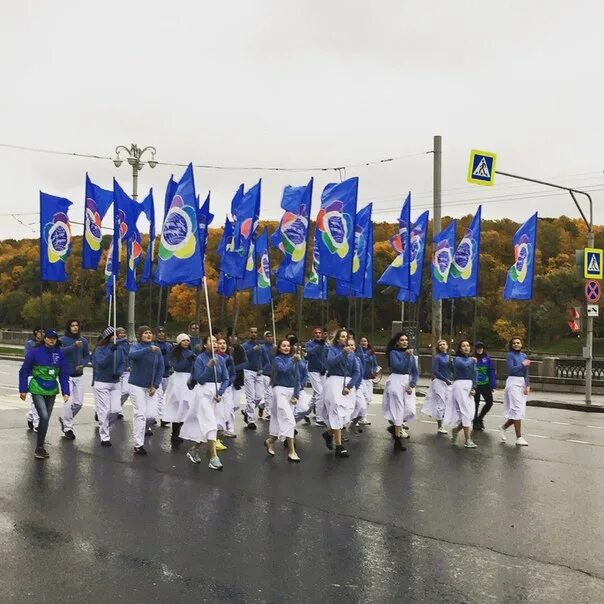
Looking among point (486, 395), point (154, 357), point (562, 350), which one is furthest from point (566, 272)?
point (154, 357)

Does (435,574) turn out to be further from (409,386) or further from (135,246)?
(135,246)

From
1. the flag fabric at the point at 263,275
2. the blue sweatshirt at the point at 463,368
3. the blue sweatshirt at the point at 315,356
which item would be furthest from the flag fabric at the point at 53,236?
the blue sweatshirt at the point at 463,368

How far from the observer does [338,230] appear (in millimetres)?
13508

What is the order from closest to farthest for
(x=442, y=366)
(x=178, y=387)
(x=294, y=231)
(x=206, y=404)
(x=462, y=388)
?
1. (x=206, y=404)
2. (x=178, y=387)
3. (x=462, y=388)
4. (x=442, y=366)
5. (x=294, y=231)

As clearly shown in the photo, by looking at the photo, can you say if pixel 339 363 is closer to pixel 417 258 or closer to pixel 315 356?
pixel 315 356

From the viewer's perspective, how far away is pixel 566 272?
5119cm

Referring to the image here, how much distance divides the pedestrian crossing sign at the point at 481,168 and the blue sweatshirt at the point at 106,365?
9924 mm

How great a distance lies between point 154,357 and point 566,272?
4457 centimetres

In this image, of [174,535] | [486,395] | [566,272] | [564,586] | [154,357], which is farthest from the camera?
[566,272]

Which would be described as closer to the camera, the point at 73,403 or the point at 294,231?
the point at 73,403

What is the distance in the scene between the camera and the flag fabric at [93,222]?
55.2ft

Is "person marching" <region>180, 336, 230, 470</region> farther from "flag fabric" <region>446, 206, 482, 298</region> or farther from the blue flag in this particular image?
"flag fabric" <region>446, 206, 482, 298</region>

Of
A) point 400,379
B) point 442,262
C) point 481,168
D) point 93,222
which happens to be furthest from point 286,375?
point 481,168

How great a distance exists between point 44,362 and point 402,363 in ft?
17.4
